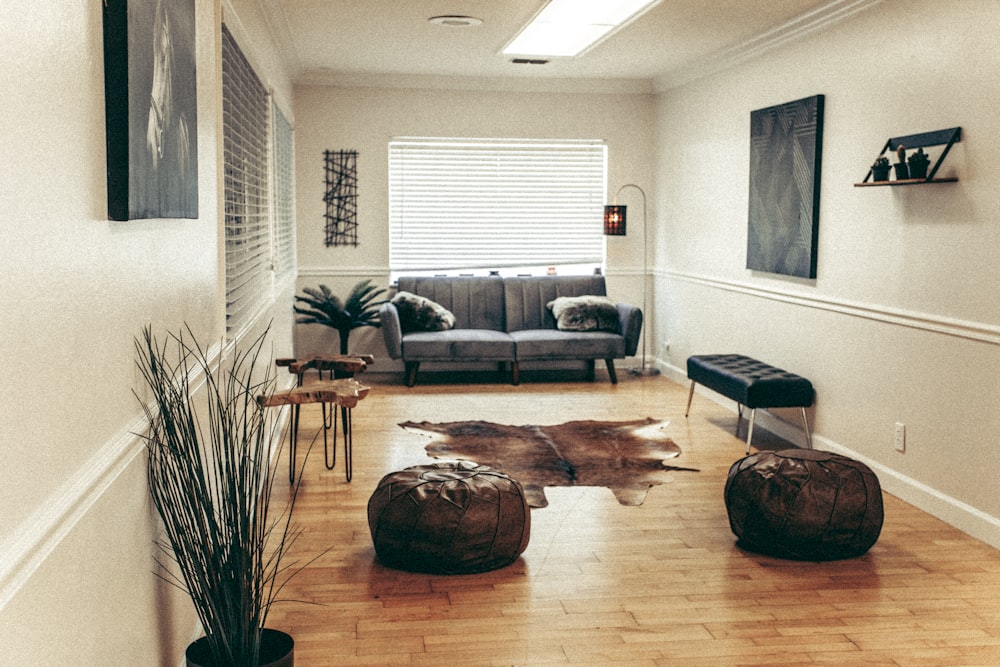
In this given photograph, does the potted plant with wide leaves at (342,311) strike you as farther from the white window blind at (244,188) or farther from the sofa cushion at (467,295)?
the white window blind at (244,188)

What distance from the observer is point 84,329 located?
169 cm

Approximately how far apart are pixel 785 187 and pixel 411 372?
129 inches

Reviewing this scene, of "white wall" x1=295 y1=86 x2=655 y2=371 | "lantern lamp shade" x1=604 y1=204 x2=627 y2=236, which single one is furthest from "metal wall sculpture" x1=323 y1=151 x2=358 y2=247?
"lantern lamp shade" x1=604 y1=204 x2=627 y2=236

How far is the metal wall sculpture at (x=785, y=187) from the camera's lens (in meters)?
5.60

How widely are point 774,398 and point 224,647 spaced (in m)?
3.88

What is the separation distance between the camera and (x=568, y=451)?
5.57 meters

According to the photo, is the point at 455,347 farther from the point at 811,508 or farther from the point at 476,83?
the point at 811,508

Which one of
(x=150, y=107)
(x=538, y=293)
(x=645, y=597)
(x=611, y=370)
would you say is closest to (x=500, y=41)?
(x=538, y=293)

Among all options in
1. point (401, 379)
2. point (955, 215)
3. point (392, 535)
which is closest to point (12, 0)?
point (392, 535)

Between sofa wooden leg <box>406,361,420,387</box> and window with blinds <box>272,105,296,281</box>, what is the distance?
1155 mm

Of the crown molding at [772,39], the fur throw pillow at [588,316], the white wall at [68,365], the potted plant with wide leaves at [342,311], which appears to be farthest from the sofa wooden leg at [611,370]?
the white wall at [68,365]

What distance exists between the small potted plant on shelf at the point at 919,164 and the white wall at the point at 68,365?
3.41 metres

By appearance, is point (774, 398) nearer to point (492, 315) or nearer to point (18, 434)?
point (492, 315)

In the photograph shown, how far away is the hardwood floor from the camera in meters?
3.04
